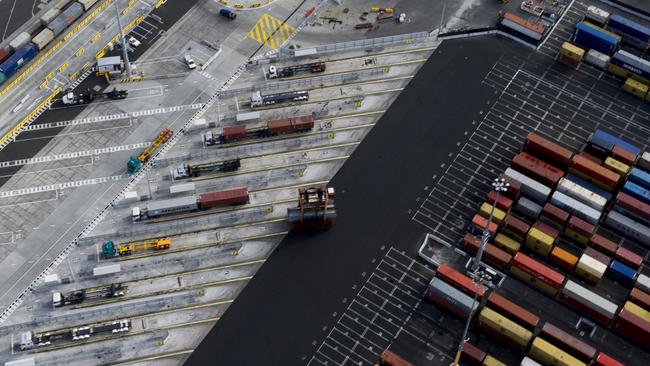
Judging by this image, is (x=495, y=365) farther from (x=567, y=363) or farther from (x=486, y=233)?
(x=486, y=233)

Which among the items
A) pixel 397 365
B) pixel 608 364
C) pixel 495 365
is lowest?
pixel 397 365

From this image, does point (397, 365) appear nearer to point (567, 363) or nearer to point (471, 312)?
point (471, 312)

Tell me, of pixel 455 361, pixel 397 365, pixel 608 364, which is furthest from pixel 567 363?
pixel 397 365

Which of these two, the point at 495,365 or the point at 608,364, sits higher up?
the point at 608,364

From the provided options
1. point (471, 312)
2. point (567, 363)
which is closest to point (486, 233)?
point (471, 312)

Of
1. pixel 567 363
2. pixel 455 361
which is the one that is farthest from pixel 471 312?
pixel 567 363

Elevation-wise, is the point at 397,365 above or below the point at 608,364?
below

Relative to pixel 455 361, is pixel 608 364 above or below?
above

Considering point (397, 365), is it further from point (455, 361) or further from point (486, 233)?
point (486, 233)
